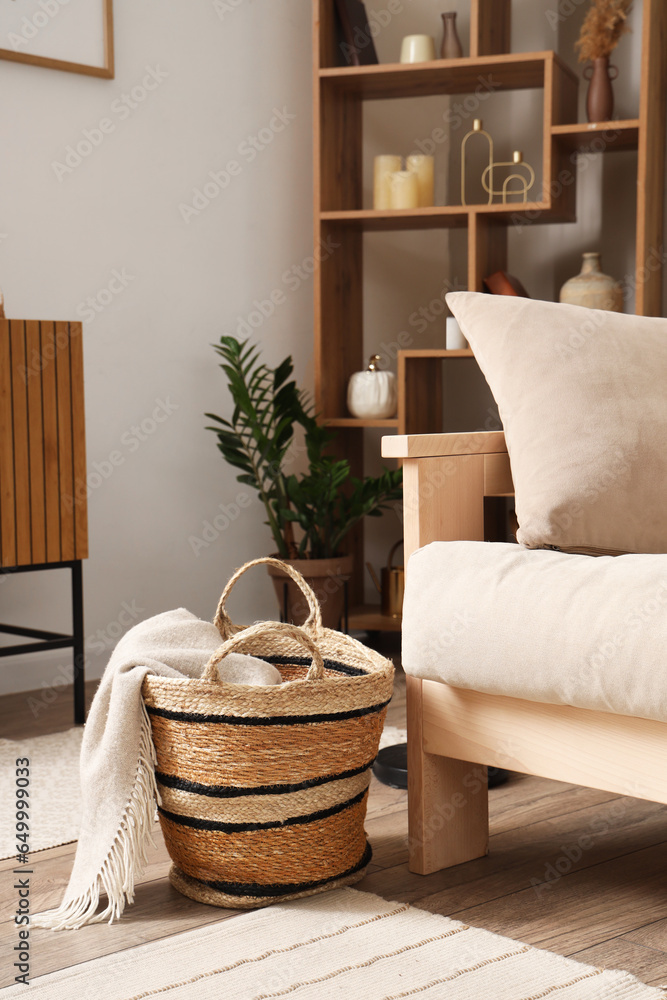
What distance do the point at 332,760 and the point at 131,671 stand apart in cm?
28

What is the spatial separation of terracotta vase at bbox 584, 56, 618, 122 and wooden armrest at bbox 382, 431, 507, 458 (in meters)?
1.54

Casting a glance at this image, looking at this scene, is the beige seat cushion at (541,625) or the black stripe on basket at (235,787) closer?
the beige seat cushion at (541,625)

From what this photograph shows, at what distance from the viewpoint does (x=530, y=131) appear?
3115mm

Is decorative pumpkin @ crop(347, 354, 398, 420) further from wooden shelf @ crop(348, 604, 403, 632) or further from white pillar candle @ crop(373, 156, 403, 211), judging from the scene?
wooden shelf @ crop(348, 604, 403, 632)

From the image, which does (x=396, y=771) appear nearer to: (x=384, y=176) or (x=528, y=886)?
(x=528, y=886)

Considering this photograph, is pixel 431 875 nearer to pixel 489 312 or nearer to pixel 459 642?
pixel 459 642

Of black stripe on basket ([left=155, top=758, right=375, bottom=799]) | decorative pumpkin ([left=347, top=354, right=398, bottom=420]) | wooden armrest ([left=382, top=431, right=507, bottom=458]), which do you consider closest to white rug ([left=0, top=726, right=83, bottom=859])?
black stripe on basket ([left=155, top=758, right=375, bottom=799])

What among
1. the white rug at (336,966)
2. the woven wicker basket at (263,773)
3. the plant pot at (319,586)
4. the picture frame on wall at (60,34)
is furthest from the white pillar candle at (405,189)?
the white rug at (336,966)

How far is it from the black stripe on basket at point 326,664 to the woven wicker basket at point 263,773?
0.40 feet

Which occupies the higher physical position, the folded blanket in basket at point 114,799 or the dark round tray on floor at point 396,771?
the folded blanket in basket at point 114,799

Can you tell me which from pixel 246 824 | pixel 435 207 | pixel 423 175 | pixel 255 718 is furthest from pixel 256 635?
pixel 423 175

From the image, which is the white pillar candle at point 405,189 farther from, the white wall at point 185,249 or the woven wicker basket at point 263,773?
the woven wicker basket at point 263,773

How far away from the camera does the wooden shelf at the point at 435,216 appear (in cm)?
274

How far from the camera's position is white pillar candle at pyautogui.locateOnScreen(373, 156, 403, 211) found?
294 cm
